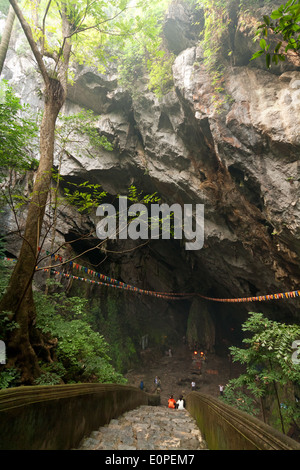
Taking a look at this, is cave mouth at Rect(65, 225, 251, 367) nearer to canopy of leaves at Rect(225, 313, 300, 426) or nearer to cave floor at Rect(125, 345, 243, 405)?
cave floor at Rect(125, 345, 243, 405)

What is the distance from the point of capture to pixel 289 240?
280 inches

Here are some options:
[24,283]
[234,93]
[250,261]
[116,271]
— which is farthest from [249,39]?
[116,271]

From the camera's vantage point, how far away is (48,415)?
187 centimetres

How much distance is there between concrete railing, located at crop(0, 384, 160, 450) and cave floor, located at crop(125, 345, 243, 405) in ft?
35.6

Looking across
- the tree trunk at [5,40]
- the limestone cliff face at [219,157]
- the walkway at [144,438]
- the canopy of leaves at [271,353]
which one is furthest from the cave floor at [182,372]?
the tree trunk at [5,40]

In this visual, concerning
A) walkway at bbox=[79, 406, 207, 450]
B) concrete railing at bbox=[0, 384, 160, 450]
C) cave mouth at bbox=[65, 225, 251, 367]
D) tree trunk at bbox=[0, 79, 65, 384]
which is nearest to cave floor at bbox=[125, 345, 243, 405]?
cave mouth at bbox=[65, 225, 251, 367]

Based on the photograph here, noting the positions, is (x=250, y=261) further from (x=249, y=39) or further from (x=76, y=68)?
(x=76, y=68)

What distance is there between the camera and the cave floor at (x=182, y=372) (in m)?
12.5

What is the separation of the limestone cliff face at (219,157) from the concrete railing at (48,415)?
23.1 ft

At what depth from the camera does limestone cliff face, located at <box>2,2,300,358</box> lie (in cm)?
678

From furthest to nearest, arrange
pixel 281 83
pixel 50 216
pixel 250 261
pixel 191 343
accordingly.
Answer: pixel 191 343, pixel 50 216, pixel 250 261, pixel 281 83

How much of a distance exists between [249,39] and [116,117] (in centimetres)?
697

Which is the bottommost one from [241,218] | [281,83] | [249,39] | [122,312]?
[122,312]

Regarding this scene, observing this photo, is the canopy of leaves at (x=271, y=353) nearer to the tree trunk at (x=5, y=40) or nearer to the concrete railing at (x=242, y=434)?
the concrete railing at (x=242, y=434)
